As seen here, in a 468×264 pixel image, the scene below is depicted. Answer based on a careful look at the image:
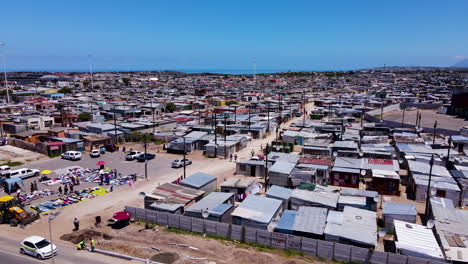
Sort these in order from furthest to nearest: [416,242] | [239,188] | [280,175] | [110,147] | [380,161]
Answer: [110,147], [380,161], [280,175], [239,188], [416,242]

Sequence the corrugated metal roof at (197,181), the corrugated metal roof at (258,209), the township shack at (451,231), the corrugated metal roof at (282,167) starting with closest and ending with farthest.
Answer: the township shack at (451,231) → the corrugated metal roof at (258,209) → the corrugated metal roof at (197,181) → the corrugated metal roof at (282,167)

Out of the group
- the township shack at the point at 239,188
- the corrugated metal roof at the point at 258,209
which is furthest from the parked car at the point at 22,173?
the corrugated metal roof at the point at 258,209

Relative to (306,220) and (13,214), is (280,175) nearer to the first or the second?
(306,220)

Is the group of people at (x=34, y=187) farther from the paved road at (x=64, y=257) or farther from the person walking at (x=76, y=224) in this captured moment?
the paved road at (x=64, y=257)

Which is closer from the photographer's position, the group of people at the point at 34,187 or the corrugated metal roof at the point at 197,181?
the corrugated metal roof at the point at 197,181

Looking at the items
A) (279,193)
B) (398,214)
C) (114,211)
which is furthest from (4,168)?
(398,214)

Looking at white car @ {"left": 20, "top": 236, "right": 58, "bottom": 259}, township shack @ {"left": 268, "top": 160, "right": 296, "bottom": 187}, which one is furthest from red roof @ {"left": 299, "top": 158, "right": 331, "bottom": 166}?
white car @ {"left": 20, "top": 236, "right": 58, "bottom": 259}
